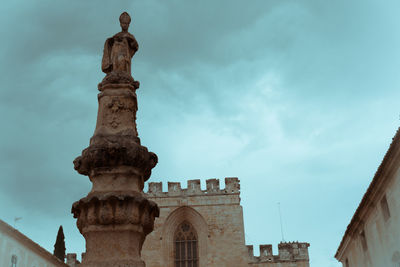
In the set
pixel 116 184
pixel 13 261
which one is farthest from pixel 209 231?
pixel 116 184

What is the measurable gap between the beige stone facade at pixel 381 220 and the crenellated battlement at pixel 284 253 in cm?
770

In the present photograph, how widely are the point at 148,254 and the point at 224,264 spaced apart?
4.55m

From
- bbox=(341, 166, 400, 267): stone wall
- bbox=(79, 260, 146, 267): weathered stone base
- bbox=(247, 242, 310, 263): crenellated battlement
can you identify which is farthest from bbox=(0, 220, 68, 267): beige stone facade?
bbox=(79, 260, 146, 267): weathered stone base

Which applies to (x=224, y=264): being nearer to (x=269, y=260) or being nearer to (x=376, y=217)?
(x=269, y=260)

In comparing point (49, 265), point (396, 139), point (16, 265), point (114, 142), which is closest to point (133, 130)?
point (114, 142)

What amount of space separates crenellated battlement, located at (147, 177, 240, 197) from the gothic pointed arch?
3.48ft

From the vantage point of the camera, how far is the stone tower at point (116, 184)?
17.6 ft

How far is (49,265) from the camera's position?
23.4 metres

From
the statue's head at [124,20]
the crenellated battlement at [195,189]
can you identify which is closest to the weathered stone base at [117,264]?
the statue's head at [124,20]

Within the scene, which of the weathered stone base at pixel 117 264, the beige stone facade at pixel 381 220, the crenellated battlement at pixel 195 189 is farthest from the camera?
the crenellated battlement at pixel 195 189

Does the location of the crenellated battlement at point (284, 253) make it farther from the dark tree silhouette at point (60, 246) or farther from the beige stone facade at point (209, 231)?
the dark tree silhouette at point (60, 246)

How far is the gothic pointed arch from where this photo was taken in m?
27.0

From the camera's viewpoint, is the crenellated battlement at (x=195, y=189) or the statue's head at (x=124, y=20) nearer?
the statue's head at (x=124, y=20)

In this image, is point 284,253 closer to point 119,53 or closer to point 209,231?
point 209,231
